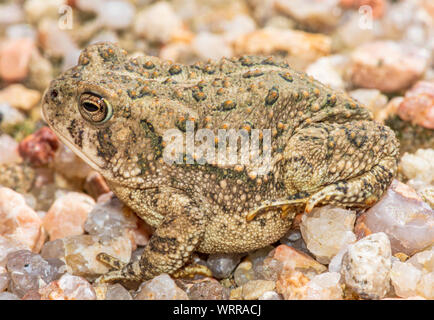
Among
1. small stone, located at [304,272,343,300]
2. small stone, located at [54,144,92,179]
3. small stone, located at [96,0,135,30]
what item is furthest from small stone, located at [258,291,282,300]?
small stone, located at [96,0,135,30]

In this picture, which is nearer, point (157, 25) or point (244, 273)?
point (244, 273)

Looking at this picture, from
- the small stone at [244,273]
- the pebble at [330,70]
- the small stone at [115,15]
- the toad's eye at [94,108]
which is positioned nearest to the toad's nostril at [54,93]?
the toad's eye at [94,108]

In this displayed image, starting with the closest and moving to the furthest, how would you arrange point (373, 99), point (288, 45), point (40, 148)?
point (40, 148) < point (373, 99) < point (288, 45)

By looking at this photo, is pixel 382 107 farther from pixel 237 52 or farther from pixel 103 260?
pixel 103 260

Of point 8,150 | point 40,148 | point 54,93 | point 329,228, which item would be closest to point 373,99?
Result: point 329,228

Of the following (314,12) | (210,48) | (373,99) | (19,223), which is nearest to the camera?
(19,223)

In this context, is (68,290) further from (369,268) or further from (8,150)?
(8,150)

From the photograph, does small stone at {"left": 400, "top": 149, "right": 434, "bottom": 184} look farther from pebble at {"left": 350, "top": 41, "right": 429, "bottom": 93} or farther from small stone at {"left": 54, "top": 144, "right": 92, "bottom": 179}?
small stone at {"left": 54, "top": 144, "right": 92, "bottom": 179}

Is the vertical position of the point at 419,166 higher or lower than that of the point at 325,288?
higher
